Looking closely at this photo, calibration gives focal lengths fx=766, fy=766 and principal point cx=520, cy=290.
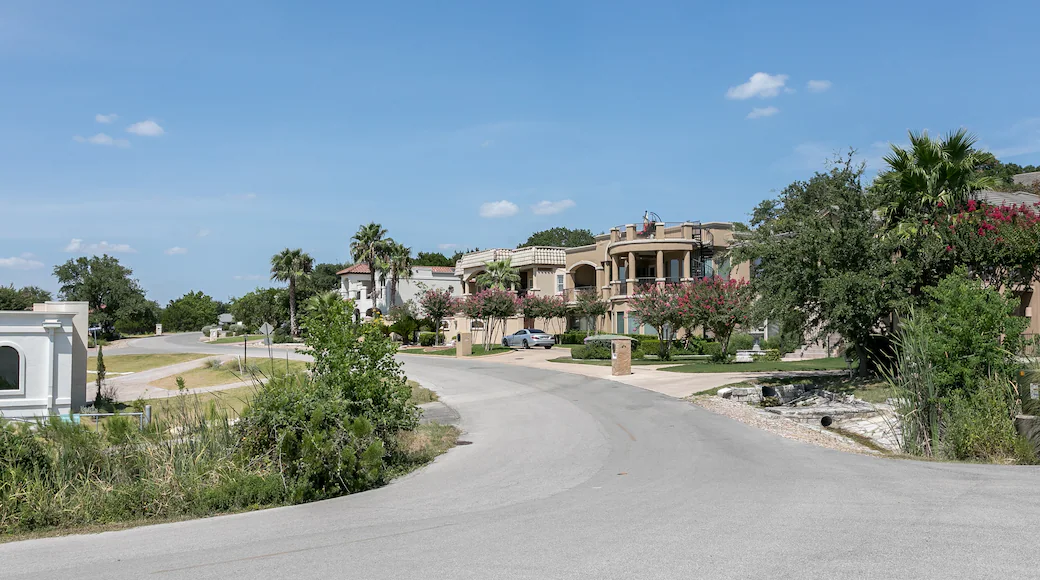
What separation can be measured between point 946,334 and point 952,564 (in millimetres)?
10642

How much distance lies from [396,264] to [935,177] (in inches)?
2089

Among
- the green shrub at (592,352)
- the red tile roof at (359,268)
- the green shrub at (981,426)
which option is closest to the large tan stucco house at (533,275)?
the green shrub at (592,352)

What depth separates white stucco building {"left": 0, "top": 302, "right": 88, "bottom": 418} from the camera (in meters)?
24.0

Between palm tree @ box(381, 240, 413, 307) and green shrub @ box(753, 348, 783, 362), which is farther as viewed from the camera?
palm tree @ box(381, 240, 413, 307)

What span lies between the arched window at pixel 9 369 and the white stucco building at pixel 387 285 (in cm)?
4621

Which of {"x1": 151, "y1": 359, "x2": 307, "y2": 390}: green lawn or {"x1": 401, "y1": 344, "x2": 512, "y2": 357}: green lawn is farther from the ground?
{"x1": 401, "y1": 344, "x2": 512, "y2": 357}: green lawn

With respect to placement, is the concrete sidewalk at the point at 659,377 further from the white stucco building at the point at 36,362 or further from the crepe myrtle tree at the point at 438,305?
the crepe myrtle tree at the point at 438,305

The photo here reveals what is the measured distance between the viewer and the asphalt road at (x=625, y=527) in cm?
695

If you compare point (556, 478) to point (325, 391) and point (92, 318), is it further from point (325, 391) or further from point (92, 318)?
point (92, 318)

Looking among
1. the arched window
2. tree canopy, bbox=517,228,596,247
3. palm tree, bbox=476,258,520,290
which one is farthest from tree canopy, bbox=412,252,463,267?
the arched window

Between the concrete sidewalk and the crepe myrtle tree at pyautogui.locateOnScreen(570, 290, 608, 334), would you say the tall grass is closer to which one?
the concrete sidewalk

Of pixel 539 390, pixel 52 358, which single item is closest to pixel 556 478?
pixel 539 390

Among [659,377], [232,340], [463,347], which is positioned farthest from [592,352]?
[232,340]

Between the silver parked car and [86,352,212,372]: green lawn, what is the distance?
78.8ft
